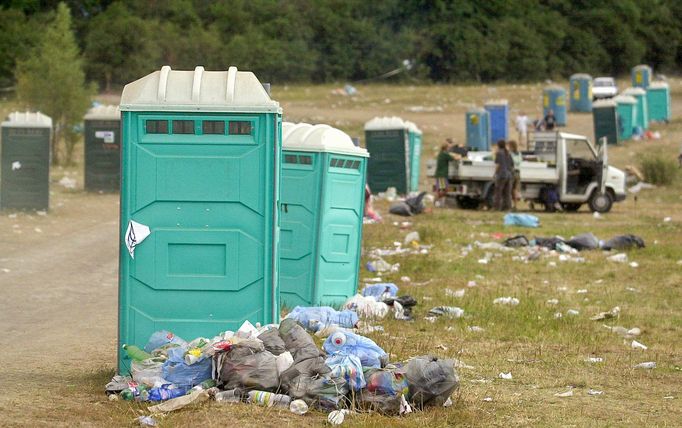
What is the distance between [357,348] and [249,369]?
74 cm

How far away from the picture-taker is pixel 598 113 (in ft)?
126

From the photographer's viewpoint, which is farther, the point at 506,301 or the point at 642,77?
the point at 642,77

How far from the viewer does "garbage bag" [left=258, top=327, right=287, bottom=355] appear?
7.00 meters

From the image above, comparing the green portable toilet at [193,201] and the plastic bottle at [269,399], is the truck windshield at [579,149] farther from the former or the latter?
the plastic bottle at [269,399]

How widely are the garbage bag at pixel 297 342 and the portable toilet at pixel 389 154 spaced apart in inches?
818

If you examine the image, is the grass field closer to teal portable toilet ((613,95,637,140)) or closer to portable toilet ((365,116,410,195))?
portable toilet ((365,116,410,195))

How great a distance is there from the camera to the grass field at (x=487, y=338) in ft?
22.2

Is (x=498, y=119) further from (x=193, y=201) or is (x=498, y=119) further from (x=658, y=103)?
(x=193, y=201)

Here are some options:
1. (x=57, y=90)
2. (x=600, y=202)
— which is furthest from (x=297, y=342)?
(x=57, y=90)

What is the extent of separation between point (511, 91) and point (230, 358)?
1990 inches

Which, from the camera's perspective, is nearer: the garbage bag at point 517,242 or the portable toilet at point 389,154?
the garbage bag at point 517,242

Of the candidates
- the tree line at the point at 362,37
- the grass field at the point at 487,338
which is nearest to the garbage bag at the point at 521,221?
the grass field at the point at 487,338

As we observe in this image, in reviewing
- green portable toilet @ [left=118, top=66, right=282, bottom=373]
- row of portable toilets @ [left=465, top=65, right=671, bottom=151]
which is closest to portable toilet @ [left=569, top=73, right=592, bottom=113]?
row of portable toilets @ [left=465, top=65, right=671, bottom=151]

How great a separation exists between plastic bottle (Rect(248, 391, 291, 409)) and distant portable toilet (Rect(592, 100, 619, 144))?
32.7 metres
